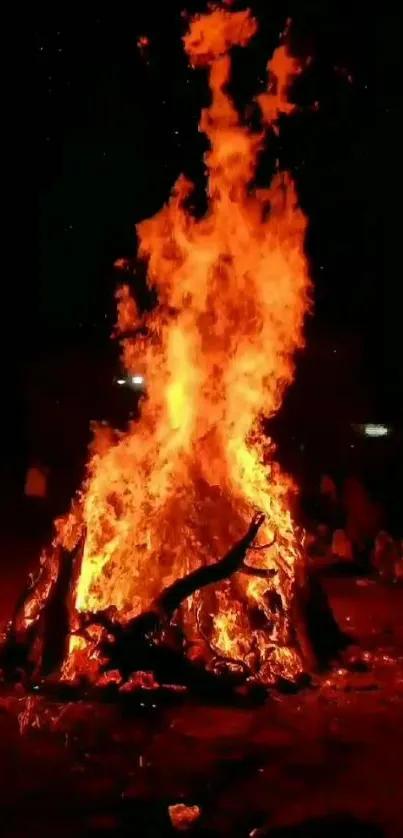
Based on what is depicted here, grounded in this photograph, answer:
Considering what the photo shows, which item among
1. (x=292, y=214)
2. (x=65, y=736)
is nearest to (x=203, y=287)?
(x=292, y=214)

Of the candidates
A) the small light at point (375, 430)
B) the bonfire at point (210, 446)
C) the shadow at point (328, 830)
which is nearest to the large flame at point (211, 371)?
the bonfire at point (210, 446)

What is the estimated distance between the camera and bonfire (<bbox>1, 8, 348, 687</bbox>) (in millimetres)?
7906

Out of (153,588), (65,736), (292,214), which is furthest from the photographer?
(292,214)

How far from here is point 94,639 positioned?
752 centimetres

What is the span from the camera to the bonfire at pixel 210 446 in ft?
25.9

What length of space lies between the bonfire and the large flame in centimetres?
1

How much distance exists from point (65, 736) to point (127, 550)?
7.05ft

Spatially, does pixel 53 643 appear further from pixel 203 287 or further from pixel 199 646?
pixel 203 287

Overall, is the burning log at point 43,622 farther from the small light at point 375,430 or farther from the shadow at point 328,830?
the small light at point 375,430

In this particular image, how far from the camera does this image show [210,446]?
28.2ft

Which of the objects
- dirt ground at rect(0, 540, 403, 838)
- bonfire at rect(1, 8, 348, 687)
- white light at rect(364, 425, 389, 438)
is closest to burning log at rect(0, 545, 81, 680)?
bonfire at rect(1, 8, 348, 687)

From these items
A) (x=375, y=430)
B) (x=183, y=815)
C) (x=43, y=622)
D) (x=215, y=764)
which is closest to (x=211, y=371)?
(x=43, y=622)

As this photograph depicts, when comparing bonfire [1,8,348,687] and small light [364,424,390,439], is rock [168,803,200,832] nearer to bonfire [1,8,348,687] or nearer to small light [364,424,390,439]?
bonfire [1,8,348,687]

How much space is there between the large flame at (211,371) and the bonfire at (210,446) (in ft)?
0.04
